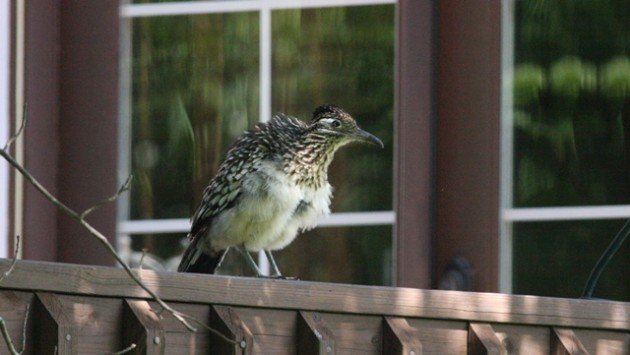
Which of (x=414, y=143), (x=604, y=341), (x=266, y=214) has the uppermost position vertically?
(x=414, y=143)

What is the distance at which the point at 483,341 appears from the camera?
17.9 feet

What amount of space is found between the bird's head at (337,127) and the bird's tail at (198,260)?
602mm

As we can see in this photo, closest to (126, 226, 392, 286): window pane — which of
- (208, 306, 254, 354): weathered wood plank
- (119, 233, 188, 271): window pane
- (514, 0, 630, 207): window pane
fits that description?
(119, 233, 188, 271): window pane

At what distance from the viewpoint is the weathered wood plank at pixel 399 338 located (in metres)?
5.32

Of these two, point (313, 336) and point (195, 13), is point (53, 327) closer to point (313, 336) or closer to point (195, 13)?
point (313, 336)

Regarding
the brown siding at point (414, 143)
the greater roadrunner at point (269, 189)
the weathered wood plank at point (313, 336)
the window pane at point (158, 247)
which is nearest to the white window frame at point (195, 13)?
the window pane at point (158, 247)

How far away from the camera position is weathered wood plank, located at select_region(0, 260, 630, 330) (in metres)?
4.88

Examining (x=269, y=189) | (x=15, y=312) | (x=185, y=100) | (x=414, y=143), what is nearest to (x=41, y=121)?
(x=185, y=100)

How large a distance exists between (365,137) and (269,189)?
48 cm

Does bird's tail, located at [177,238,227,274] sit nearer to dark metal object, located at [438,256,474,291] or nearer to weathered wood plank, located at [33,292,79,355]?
dark metal object, located at [438,256,474,291]

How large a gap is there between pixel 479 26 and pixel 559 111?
1.56ft

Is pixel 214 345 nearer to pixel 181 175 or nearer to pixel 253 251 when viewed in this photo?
pixel 253 251

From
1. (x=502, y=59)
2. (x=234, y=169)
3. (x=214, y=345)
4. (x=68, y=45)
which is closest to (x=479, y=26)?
(x=502, y=59)

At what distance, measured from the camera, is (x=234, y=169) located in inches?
268
